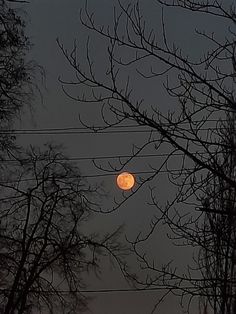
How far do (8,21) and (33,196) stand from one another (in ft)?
Result: 15.8

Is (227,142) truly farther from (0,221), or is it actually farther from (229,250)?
(0,221)

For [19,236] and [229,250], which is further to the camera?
[19,236]

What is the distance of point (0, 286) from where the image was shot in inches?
504

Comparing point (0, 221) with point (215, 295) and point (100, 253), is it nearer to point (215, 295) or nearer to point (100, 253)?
point (100, 253)

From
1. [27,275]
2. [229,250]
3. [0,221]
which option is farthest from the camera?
[27,275]

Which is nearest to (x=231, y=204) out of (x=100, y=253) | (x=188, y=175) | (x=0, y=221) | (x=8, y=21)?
(x=188, y=175)

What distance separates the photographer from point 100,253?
46.5 feet

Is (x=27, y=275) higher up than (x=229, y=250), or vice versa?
(x=27, y=275)

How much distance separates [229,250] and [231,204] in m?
0.45

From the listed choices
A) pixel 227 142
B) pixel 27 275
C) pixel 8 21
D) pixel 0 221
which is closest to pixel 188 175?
pixel 227 142

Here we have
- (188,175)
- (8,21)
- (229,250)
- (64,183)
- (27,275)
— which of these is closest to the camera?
(188,175)

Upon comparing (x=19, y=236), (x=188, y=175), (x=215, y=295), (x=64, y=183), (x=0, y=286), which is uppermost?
(x=64, y=183)

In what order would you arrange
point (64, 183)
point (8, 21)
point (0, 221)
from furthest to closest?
point (64, 183)
point (0, 221)
point (8, 21)

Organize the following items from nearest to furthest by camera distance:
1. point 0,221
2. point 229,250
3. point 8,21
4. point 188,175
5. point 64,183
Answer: point 188,175 → point 229,250 → point 8,21 → point 0,221 → point 64,183
